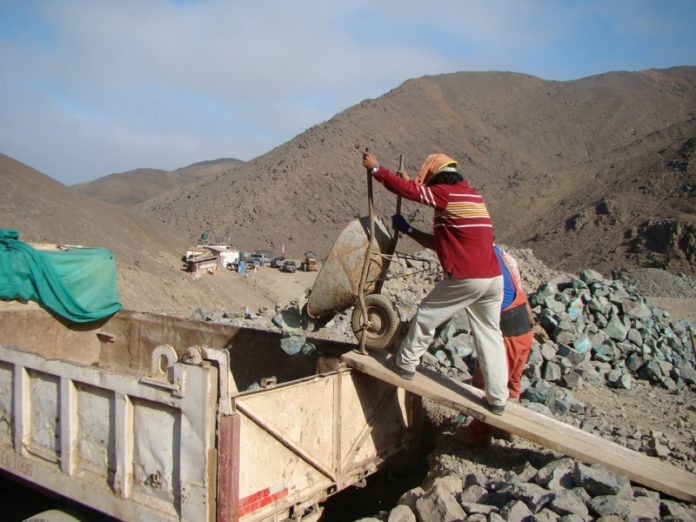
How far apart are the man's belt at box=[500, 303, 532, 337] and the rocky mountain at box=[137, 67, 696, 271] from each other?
65.0 ft

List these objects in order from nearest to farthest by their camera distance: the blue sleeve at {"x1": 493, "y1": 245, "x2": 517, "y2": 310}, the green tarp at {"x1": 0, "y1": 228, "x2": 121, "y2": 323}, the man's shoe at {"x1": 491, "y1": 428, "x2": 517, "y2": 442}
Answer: the man's shoe at {"x1": 491, "y1": 428, "x2": 517, "y2": 442} → the blue sleeve at {"x1": 493, "y1": 245, "x2": 517, "y2": 310} → the green tarp at {"x1": 0, "y1": 228, "x2": 121, "y2": 323}

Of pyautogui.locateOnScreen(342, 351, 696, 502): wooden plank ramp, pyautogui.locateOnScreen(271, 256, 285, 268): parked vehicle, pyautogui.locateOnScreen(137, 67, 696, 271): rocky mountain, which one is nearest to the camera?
pyautogui.locateOnScreen(342, 351, 696, 502): wooden plank ramp

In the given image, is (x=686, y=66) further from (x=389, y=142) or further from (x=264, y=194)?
(x=264, y=194)

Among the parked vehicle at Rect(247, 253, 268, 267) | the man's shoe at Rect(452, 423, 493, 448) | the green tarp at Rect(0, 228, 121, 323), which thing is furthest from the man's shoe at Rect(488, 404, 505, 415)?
the parked vehicle at Rect(247, 253, 268, 267)

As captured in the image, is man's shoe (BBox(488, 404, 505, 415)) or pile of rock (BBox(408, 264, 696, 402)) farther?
pile of rock (BBox(408, 264, 696, 402))

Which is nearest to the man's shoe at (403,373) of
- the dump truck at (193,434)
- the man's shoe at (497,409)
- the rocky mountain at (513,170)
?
the dump truck at (193,434)

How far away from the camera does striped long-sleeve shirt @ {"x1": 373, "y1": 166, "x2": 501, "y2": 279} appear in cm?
365

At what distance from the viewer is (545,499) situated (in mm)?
2865

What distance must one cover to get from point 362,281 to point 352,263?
186 millimetres

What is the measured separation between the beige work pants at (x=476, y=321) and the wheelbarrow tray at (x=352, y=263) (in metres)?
0.63

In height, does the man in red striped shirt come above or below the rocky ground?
above

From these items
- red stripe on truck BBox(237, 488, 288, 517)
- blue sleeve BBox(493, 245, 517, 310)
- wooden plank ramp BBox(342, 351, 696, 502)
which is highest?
blue sleeve BBox(493, 245, 517, 310)

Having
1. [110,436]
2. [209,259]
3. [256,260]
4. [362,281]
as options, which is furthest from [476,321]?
[256,260]

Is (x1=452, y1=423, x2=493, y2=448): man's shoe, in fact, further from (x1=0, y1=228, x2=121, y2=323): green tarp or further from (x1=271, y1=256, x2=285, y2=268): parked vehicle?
(x1=271, y1=256, x2=285, y2=268): parked vehicle
